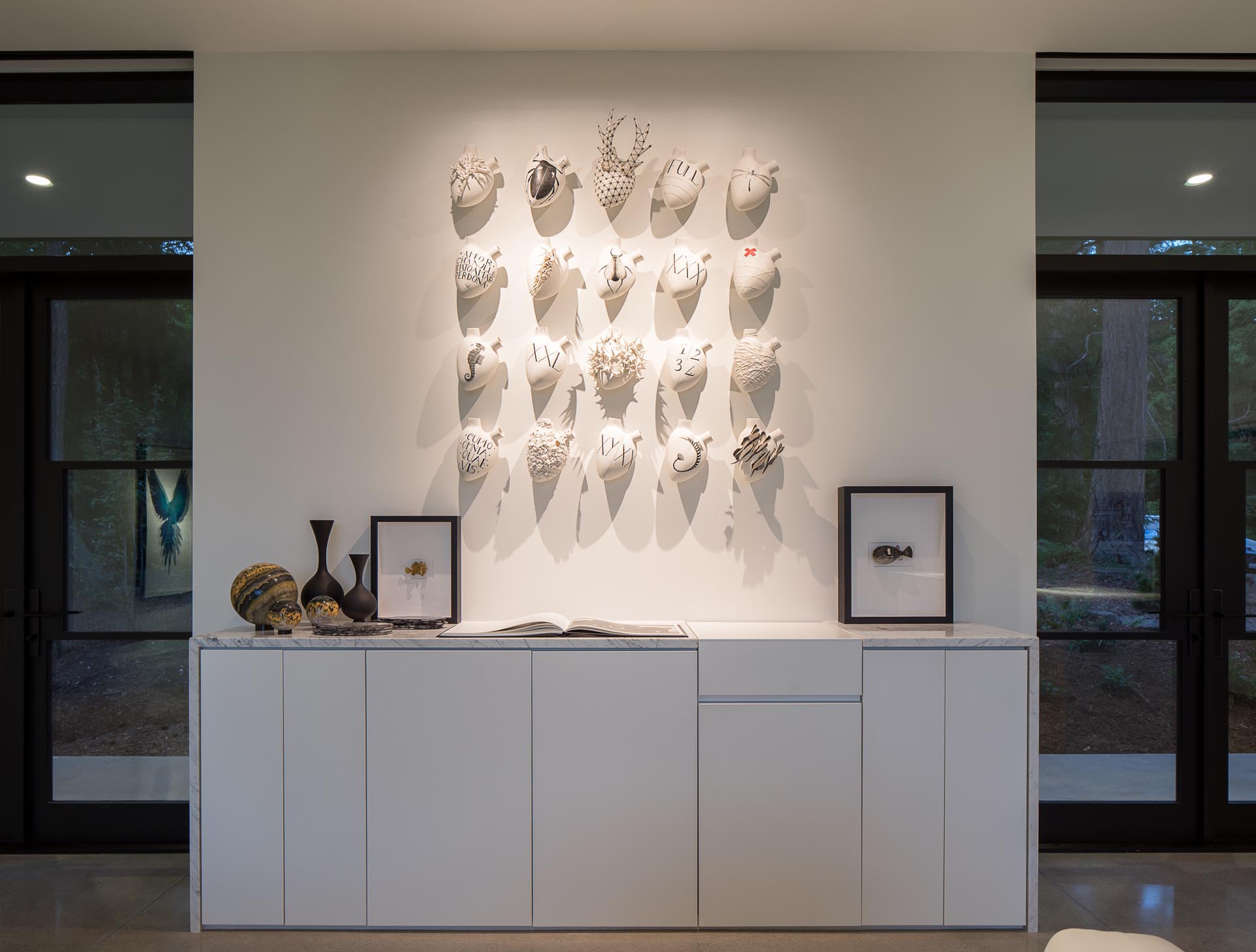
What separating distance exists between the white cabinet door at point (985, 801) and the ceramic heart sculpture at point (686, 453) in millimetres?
942

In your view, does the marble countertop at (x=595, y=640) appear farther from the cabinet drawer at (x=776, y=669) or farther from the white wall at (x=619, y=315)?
the white wall at (x=619, y=315)

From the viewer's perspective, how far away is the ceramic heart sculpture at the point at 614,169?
2.50 meters

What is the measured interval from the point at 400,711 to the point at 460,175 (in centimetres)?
171

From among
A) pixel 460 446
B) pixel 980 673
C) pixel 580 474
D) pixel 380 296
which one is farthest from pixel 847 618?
pixel 380 296

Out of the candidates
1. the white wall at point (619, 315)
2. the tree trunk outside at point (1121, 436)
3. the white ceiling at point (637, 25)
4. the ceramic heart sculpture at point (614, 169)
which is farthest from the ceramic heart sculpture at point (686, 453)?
the tree trunk outside at point (1121, 436)

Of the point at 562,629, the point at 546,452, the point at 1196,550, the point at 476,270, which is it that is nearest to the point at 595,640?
the point at 562,629

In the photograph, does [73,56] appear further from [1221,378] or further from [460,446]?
[1221,378]

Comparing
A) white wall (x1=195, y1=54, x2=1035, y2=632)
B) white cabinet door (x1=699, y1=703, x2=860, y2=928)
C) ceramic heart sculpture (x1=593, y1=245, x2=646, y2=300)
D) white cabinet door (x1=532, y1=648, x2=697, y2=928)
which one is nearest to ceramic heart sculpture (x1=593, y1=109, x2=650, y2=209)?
white wall (x1=195, y1=54, x2=1035, y2=632)

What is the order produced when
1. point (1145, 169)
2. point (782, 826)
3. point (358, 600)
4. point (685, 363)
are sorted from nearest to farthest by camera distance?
point (782, 826), point (358, 600), point (685, 363), point (1145, 169)

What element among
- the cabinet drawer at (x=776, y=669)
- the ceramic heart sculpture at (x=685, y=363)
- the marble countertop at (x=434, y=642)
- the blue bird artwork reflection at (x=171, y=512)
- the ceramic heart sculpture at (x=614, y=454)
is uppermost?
the ceramic heart sculpture at (x=685, y=363)

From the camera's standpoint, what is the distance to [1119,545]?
276 cm

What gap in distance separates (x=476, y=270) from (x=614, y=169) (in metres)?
0.57

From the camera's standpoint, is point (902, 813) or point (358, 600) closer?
point (902, 813)

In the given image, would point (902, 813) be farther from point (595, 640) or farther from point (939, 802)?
point (595, 640)
